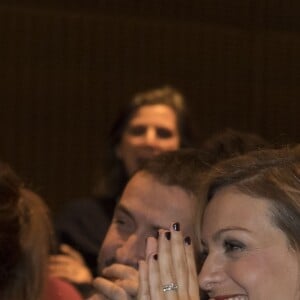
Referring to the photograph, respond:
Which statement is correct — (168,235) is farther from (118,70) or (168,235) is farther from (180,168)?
(118,70)

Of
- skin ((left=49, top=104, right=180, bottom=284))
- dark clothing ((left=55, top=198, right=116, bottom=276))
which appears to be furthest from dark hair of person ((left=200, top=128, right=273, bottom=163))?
skin ((left=49, top=104, right=180, bottom=284))

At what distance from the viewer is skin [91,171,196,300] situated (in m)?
1.82

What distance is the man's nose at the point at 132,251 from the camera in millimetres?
1846

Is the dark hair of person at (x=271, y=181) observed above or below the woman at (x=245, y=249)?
above

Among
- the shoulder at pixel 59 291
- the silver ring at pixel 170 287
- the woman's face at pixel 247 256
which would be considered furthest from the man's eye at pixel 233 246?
the shoulder at pixel 59 291

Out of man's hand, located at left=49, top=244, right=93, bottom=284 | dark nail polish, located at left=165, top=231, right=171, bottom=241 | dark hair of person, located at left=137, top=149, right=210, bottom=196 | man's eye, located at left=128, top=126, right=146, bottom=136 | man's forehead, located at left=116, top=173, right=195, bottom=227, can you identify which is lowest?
man's hand, located at left=49, top=244, right=93, bottom=284

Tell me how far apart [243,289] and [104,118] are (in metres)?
2.99

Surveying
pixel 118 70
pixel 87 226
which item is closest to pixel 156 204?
pixel 87 226

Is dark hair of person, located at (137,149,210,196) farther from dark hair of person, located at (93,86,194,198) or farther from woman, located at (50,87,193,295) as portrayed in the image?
dark hair of person, located at (93,86,194,198)

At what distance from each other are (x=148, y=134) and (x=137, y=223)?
50.6 inches

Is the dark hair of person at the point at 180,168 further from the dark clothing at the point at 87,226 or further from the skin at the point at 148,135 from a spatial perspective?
the skin at the point at 148,135

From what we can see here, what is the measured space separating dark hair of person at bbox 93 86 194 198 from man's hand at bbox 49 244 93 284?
30 centimetres

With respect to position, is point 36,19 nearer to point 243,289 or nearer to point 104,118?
point 104,118

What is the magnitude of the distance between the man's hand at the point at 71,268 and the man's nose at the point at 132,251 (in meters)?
0.67
